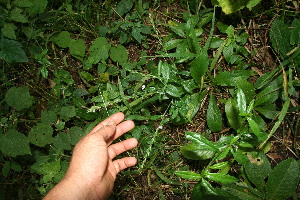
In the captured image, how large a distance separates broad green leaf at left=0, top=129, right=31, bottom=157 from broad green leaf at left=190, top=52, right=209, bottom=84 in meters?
1.49

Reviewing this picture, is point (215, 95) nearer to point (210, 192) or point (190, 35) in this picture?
point (190, 35)

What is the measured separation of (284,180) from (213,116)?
0.70 meters

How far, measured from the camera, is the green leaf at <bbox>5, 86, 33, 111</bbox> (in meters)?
2.27

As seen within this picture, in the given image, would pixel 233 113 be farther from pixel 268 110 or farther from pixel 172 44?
pixel 172 44

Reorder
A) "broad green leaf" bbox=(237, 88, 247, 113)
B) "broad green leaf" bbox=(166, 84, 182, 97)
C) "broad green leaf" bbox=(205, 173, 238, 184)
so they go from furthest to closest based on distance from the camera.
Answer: "broad green leaf" bbox=(166, 84, 182, 97) < "broad green leaf" bbox=(237, 88, 247, 113) < "broad green leaf" bbox=(205, 173, 238, 184)

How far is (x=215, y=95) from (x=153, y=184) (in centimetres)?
98

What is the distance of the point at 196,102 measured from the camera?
2189 millimetres

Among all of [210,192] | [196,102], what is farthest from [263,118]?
[210,192]

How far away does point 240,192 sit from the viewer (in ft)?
6.64

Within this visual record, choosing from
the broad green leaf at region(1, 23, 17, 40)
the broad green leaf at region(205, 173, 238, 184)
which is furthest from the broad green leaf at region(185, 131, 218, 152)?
the broad green leaf at region(1, 23, 17, 40)

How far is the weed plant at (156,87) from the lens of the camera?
6.86ft

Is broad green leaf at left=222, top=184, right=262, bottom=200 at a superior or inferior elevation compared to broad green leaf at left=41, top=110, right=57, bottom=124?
inferior

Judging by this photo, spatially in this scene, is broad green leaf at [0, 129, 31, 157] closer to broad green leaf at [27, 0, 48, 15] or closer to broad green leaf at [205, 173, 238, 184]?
broad green leaf at [27, 0, 48, 15]

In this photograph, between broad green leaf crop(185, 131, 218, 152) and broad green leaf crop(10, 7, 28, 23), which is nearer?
broad green leaf crop(185, 131, 218, 152)
